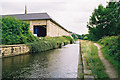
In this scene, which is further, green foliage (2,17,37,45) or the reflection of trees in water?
green foliage (2,17,37,45)

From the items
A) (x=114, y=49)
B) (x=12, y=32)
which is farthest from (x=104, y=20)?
(x=12, y=32)

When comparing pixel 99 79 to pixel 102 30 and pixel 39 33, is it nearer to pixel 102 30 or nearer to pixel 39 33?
pixel 102 30

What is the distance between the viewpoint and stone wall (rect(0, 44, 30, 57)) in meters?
9.09

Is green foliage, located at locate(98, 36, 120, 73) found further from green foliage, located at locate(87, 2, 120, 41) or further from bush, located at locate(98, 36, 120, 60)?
green foliage, located at locate(87, 2, 120, 41)

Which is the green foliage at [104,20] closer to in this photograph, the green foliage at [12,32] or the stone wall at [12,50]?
the green foliage at [12,32]

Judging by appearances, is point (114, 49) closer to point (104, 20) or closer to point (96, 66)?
point (96, 66)

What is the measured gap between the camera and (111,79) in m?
3.07

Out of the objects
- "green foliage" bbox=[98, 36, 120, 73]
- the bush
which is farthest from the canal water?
the bush

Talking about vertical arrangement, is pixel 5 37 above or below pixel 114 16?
below

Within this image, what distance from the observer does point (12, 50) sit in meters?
10.0

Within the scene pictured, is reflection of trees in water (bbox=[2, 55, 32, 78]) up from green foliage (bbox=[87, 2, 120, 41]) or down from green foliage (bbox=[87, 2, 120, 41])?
down

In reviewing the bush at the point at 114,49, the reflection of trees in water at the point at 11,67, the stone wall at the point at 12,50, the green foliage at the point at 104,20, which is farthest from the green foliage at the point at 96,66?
the green foliage at the point at 104,20

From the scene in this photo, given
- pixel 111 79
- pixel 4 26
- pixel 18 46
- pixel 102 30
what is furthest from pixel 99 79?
pixel 102 30

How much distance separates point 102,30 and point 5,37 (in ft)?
41.0
